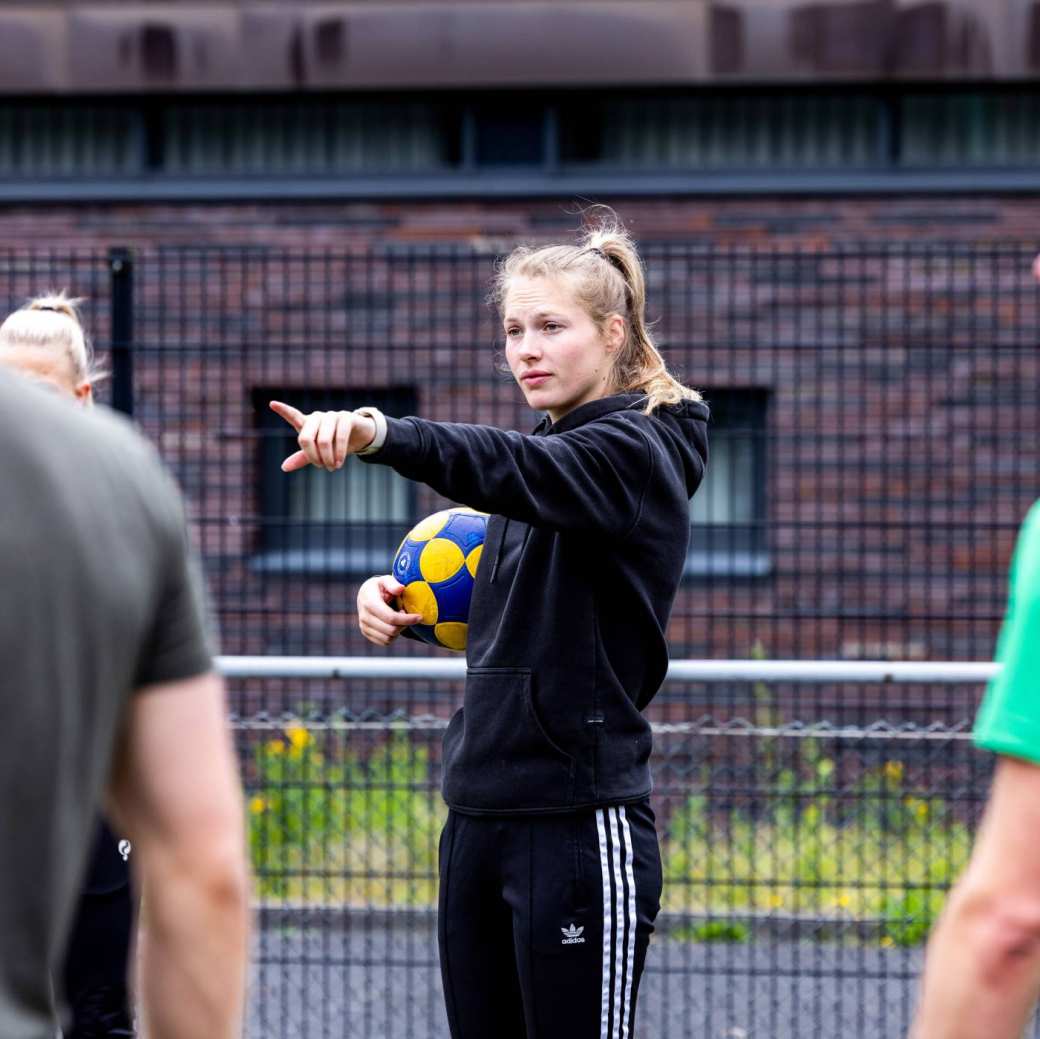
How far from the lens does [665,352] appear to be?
23.1ft

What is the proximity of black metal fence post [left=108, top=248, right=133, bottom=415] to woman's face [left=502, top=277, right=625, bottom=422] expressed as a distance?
330cm

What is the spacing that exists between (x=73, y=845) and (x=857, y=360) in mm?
5820

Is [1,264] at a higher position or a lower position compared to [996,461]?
higher

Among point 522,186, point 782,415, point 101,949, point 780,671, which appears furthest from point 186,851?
point 522,186

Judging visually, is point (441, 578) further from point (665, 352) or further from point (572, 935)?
point (665, 352)

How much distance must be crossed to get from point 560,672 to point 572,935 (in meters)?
0.51

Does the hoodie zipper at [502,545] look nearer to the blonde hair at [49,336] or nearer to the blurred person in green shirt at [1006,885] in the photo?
the blonde hair at [49,336]

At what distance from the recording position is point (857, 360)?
7066 millimetres

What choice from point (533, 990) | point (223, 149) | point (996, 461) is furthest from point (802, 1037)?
point (223, 149)

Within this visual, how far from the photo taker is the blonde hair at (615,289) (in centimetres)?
357

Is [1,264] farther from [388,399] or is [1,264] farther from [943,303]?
[943,303]

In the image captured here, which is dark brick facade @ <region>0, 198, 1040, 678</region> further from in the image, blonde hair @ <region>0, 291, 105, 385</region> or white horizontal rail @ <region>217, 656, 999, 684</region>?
blonde hair @ <region>0, 291, 105, 385</region>

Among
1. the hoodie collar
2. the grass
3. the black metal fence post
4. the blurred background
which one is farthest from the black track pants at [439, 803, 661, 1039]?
the black metal fence post

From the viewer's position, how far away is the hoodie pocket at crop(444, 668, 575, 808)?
3334 mm
